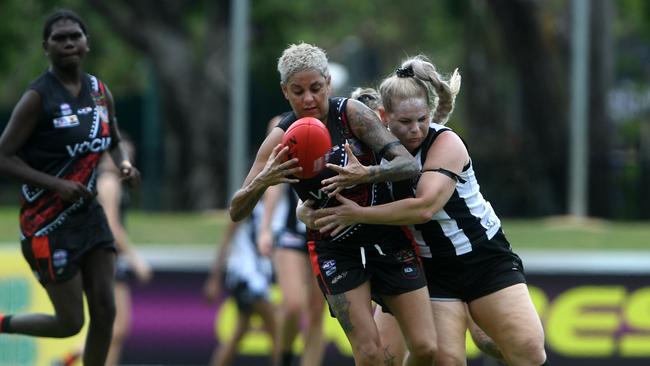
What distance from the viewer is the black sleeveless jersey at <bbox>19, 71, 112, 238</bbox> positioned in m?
7.21

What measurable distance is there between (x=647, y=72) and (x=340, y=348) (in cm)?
2645

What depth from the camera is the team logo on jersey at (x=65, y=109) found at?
7.20m

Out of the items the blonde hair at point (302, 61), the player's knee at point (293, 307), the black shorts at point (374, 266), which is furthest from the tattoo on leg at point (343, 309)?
the player's knee at point (293, 307)

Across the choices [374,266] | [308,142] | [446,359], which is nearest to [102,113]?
[308,142]

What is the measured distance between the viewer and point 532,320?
654 centimetres

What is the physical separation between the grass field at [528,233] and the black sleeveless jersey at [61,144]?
695 centimetres

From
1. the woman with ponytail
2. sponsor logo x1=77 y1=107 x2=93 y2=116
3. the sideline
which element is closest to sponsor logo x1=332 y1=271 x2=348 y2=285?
the woman with ponytail

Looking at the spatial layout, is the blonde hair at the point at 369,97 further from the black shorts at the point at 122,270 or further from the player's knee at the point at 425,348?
the black shorts at the point at 122,270

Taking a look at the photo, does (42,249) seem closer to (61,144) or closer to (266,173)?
(61,144)

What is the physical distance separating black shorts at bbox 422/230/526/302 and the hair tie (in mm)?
972

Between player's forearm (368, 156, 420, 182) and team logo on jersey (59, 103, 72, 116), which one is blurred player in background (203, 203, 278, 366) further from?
player's forearm (368, 156, 420, 182)

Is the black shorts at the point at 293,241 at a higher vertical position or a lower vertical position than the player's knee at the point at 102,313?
lower

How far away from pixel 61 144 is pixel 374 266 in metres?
2.03

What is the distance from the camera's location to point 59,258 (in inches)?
288
